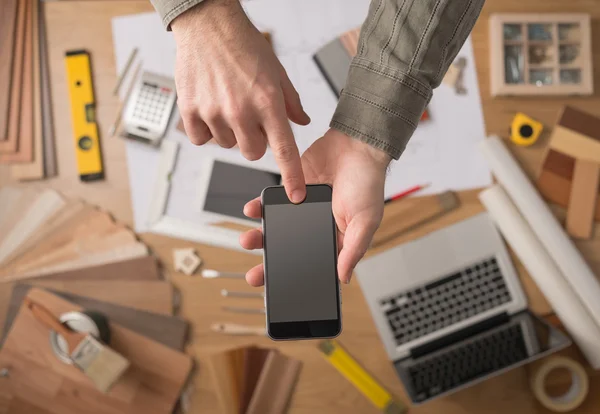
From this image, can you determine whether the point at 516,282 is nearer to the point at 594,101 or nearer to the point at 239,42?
the point at 594,101

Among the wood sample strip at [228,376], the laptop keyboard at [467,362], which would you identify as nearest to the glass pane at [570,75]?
the laptop keyboard at [467,362]

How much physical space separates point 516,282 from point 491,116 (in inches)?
12.3

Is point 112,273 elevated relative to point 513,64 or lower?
lower

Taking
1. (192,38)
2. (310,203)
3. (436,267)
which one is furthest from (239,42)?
(436,267)

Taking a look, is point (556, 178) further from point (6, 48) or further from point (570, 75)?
point (6, 48)

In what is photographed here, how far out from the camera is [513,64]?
3.38 feet

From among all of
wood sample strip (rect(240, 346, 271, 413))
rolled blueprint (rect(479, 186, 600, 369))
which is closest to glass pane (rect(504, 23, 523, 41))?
rolled blueprint (rect(479, 186, 600, 369))

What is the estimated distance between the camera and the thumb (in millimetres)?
695

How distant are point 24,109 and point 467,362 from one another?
948 millimetres

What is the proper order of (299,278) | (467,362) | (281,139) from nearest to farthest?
(281,139)
(299,278)
(467,362)

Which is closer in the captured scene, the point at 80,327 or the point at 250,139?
the point at 250,139

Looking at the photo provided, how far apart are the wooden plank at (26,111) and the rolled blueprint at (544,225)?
2.83 feet

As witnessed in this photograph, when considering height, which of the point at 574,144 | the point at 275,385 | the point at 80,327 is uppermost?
the point at 574,144

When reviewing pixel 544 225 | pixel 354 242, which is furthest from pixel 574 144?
pixel 354 242
